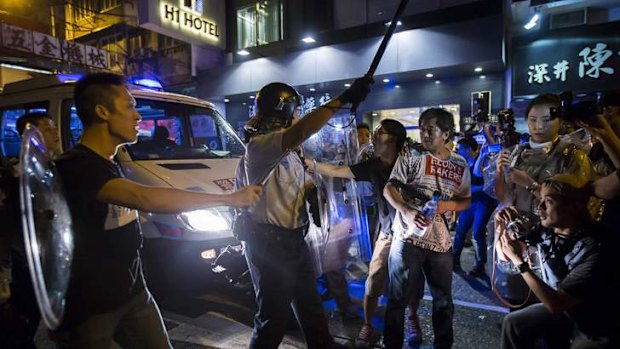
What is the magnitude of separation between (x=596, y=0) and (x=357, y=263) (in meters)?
10.6

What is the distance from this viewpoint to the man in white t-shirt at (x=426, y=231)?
3.00 m

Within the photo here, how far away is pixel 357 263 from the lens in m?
4.05

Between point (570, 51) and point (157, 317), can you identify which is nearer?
point (157, 317)

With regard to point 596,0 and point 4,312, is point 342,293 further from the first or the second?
point 596,0

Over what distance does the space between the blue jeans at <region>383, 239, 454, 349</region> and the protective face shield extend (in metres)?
1.36

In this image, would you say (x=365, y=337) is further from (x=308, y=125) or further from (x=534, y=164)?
(x=308, y=125)

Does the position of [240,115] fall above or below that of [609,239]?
above

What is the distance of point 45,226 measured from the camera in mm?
1717

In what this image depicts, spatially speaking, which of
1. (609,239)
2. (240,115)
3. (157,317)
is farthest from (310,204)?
(240,115)

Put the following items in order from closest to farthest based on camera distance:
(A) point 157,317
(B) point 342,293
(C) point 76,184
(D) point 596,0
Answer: (C) point 76,184 → (A) point 157,317 → (B) point 342,293 → (D) point 596,0

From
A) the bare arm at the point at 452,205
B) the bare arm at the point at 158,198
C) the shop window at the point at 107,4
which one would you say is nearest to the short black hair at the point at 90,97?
the bare arm at the point at 158,198

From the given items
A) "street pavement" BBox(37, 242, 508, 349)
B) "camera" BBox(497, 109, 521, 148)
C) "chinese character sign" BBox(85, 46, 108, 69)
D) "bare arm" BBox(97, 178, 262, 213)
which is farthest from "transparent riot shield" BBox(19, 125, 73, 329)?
"chinese character sign" BBox(85, 46, 108, 69)

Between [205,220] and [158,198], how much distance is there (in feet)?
7.75

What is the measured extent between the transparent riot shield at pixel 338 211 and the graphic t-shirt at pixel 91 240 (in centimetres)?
152
